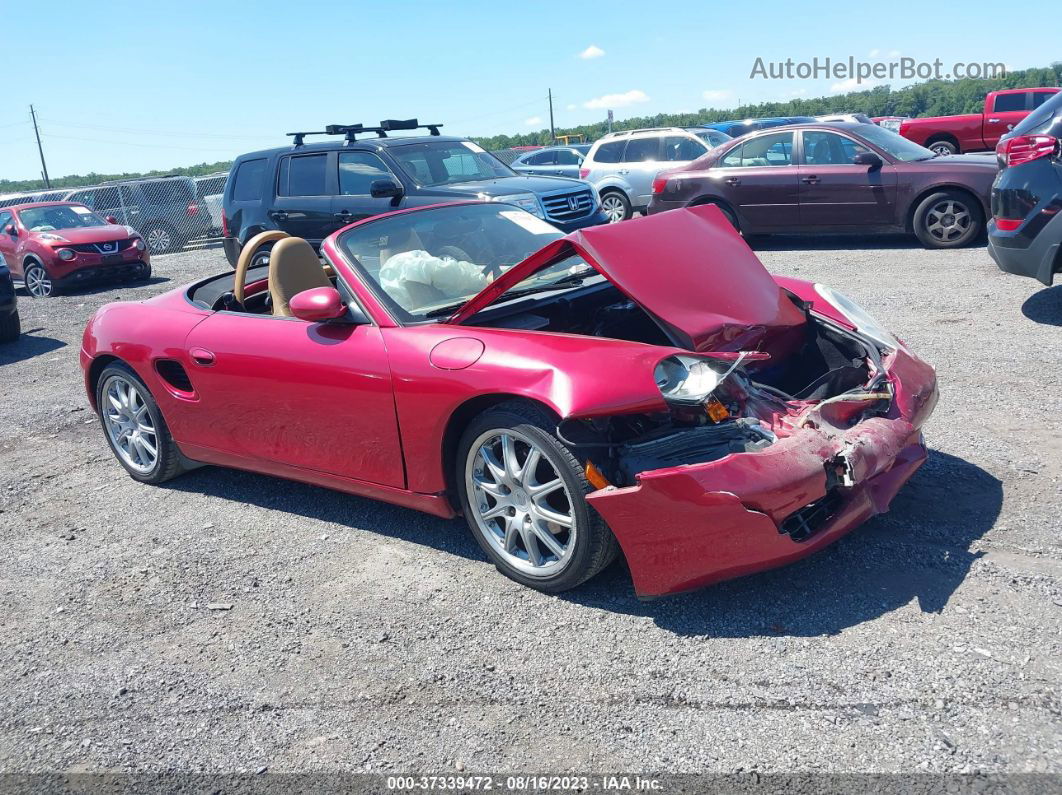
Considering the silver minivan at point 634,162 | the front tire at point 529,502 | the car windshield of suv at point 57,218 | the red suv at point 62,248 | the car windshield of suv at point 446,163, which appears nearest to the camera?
the front tire at point 529,502

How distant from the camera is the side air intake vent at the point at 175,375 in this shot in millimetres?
4742

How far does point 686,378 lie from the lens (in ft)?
11.1

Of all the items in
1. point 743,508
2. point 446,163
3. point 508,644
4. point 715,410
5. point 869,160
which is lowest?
point 508,644

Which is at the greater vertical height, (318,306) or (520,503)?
(318,306)

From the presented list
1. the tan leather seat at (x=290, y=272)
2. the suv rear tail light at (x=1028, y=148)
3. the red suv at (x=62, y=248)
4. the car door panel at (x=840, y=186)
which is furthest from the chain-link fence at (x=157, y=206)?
the suv rear tail light at (x=1028, y=148)

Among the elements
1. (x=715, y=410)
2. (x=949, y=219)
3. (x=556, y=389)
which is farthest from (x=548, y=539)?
(x=949, y=219)

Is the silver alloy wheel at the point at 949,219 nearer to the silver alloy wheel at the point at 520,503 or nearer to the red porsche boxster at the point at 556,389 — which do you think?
the red porsche boxster at the point at 556,389

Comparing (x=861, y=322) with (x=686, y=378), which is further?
(x=861, y=322)

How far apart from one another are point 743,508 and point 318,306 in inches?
79.2

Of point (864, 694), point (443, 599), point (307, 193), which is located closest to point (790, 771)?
point (864, 694)

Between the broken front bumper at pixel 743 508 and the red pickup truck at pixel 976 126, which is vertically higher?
the red pickup truck at pixel 976 126

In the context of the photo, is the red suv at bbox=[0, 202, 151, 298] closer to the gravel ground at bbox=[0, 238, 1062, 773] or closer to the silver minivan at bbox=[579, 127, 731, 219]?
the silver minivan at bbox=[579, 127, 731, 219]

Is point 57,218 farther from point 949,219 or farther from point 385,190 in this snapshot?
point 949,219

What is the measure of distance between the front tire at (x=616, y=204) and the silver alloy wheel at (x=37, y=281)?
931cm
